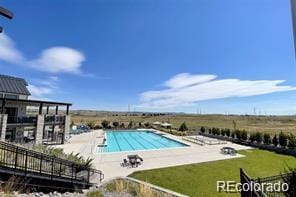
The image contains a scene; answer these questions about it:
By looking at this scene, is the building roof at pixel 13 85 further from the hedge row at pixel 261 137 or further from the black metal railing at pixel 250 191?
the hedge row at pixel 261 137

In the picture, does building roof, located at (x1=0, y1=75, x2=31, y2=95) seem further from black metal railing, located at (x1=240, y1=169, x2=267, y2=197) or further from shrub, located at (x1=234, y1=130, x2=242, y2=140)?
shrub, located at (x1=234, y1=130, x2=242, y2=140)

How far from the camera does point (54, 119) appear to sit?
80.5 feet

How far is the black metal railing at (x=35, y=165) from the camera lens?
761cm

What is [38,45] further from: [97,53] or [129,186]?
[129,186]

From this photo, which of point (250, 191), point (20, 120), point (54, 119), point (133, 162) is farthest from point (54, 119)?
point (250, 191)

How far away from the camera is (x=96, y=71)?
114 ft

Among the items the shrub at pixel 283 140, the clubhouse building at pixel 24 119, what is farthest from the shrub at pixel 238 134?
the clubhouse building at pixel 24 119

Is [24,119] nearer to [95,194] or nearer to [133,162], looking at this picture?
[133,162]

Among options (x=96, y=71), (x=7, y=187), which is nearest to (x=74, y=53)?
(x=96, y=71)

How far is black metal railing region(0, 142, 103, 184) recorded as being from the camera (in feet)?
25.0

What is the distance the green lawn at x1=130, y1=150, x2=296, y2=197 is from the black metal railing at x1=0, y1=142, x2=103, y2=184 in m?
3.72

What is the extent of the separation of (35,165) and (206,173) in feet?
33.7

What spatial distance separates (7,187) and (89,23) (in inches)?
505

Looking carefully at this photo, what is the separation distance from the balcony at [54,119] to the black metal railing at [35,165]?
1407 cm
